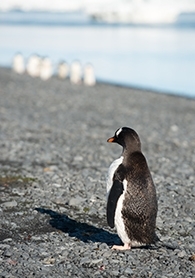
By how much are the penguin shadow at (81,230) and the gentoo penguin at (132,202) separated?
29 cm

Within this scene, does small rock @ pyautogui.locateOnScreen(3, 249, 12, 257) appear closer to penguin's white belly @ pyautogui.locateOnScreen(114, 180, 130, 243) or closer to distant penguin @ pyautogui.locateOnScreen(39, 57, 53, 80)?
penguin's white belly @ pyautogui.locateOnScreen(114, 180, 130, 243)

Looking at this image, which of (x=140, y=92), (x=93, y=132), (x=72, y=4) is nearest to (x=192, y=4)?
(x=72, y=4)

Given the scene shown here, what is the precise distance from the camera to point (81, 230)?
16.3ft

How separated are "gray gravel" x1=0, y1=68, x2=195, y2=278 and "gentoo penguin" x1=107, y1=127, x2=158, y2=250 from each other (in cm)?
14

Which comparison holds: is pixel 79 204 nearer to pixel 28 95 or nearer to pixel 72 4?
pixel 28 95

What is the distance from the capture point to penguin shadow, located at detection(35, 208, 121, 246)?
479 centimetres

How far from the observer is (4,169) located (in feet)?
22.6

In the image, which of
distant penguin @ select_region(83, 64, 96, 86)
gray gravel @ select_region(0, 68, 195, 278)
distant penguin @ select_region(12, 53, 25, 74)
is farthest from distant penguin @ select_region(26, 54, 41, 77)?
gray gravel @ select_region(0, 68, 195, 278)

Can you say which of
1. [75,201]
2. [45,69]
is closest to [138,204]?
[75,201]

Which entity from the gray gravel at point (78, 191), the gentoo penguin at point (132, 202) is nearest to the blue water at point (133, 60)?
the gray gravel at point (78, 191)

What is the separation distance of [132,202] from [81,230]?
73 cm

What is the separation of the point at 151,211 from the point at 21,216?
1307mm

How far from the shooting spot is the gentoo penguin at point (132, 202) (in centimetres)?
443

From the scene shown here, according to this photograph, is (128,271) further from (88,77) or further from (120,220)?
(88,77)
